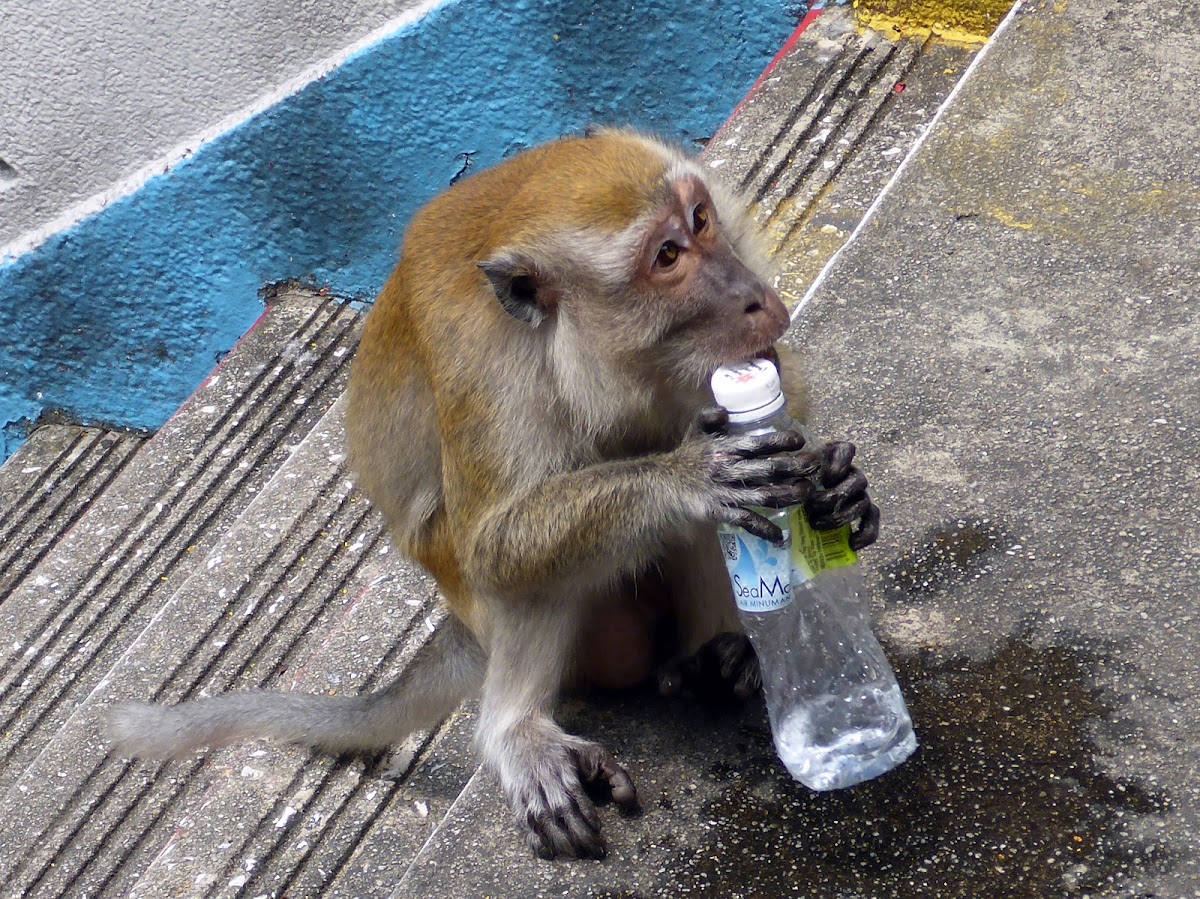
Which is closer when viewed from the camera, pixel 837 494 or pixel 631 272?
pixel 837 494

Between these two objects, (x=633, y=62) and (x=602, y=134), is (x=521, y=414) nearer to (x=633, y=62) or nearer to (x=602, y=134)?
(x=602, y=134)

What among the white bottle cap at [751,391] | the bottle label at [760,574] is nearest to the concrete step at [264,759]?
the bottle label at [760,574]

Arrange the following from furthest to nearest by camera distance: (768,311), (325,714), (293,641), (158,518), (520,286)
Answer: (158,518)
(293,641)
(325,714)
(520,286)
(768,311)

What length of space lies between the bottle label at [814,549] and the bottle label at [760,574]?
0.11 feet

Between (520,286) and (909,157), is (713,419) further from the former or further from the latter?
(909,157)

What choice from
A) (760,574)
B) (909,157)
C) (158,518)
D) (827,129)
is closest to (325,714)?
(760,574)

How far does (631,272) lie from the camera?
7.80 ft

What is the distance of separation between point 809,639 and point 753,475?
427 millimetres

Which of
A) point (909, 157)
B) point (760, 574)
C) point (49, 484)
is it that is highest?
point (760, 574)

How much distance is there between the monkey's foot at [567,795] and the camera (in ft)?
7.85

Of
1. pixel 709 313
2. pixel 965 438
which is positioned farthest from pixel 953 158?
pixel 709 313

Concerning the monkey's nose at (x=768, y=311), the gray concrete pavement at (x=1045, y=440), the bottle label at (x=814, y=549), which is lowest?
the gray concrete pavement at (x=1045, y=440)

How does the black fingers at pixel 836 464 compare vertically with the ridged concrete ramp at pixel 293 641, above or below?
above

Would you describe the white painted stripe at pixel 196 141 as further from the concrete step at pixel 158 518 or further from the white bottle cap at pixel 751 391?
the white bottle cap at pixel 751 391
